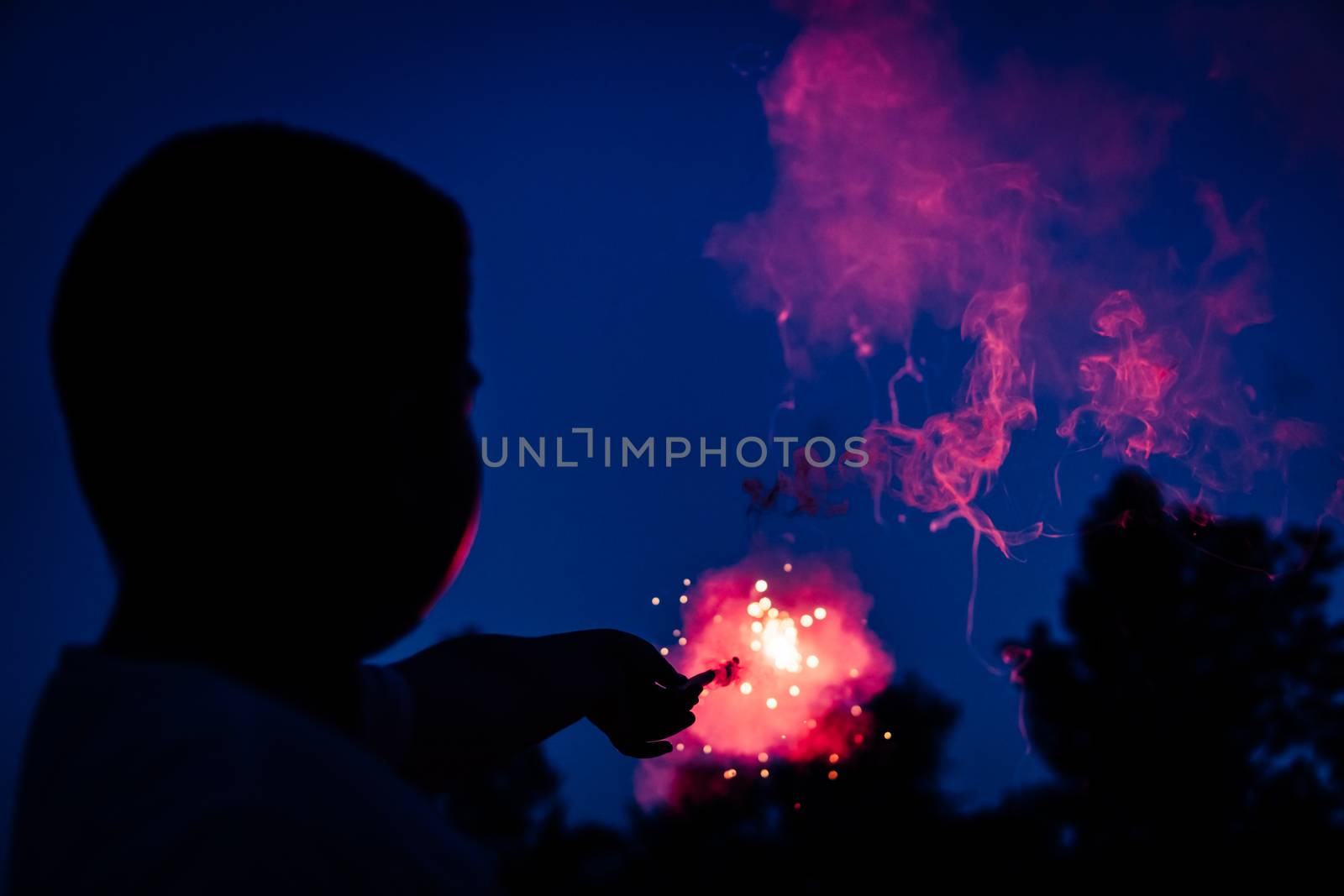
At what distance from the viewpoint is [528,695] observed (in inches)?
65.6

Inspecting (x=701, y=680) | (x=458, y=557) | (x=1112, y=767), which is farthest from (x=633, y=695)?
(x=1112, y=767)

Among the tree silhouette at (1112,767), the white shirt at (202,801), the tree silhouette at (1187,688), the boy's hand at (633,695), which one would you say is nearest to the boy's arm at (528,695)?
the boy's hand at (633,695)

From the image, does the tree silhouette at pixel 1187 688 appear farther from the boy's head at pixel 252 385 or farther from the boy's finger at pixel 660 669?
the boy's head at pixel 252 385

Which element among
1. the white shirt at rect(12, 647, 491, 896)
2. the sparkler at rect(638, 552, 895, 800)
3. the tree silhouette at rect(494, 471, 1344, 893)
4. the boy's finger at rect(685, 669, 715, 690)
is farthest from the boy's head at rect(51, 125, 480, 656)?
the tree silhouette at rect(494, 471, 1344, 893)

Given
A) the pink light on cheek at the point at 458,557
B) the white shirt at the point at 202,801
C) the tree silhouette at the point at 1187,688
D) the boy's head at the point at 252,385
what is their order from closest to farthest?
the white shirt at the point at 202,801
the boy's head at the point at 252,385
the pink light on cheek at the point at 458,557
the tree silhouette at the point at 1187,688

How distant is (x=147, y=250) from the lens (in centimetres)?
73

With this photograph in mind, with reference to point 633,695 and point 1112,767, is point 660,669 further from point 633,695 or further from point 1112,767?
point 1112,767

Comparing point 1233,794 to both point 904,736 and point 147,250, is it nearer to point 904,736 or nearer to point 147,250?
point 904,736

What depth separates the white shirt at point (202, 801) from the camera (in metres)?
0.52

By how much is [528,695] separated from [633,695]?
1.00 ft

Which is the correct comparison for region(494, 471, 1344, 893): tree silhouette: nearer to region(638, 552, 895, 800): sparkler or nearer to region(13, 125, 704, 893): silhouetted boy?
region(638, 552, 895, 800): sparkler

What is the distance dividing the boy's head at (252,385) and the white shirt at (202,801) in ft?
0.40

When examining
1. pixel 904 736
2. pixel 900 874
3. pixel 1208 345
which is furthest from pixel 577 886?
pixel 1208 345

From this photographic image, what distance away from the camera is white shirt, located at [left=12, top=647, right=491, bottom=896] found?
518 millimetres
